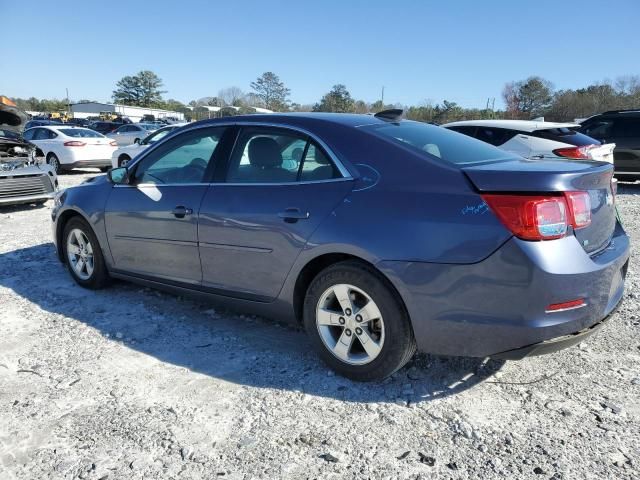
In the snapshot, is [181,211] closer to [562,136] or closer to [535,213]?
[535,213]

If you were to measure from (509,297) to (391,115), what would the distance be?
1.70 m

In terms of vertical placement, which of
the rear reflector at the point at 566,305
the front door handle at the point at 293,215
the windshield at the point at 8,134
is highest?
the windshield at the point at 8,134

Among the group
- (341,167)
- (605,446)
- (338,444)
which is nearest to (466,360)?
(605,446)

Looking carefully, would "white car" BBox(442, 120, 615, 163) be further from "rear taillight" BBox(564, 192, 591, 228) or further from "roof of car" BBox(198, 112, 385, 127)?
"rear taillight" BBox(564, 192, 591, 228)

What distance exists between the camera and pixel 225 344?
3.64m

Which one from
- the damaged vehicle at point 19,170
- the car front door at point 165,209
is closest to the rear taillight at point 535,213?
the car front door at point 165,209

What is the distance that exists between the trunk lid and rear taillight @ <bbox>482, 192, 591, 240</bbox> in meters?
0.04

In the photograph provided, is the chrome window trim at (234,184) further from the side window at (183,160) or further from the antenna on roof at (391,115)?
the antenna on roof at (391,115)

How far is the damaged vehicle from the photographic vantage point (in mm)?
8430

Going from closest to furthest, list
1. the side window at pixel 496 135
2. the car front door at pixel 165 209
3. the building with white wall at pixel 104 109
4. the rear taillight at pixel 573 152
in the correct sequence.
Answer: the car front door at pixel 165 209 → the rear taillight at pixel 573 152 → the side window at pixel 496 135 → the building with white wall at pixel 104 109

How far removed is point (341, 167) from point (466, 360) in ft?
4.90

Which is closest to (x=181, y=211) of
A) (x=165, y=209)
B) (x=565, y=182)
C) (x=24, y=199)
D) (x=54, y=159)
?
(x=165, y=209)

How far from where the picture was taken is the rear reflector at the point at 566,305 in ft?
8.21

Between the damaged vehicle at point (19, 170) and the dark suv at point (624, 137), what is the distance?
11.0 meters
